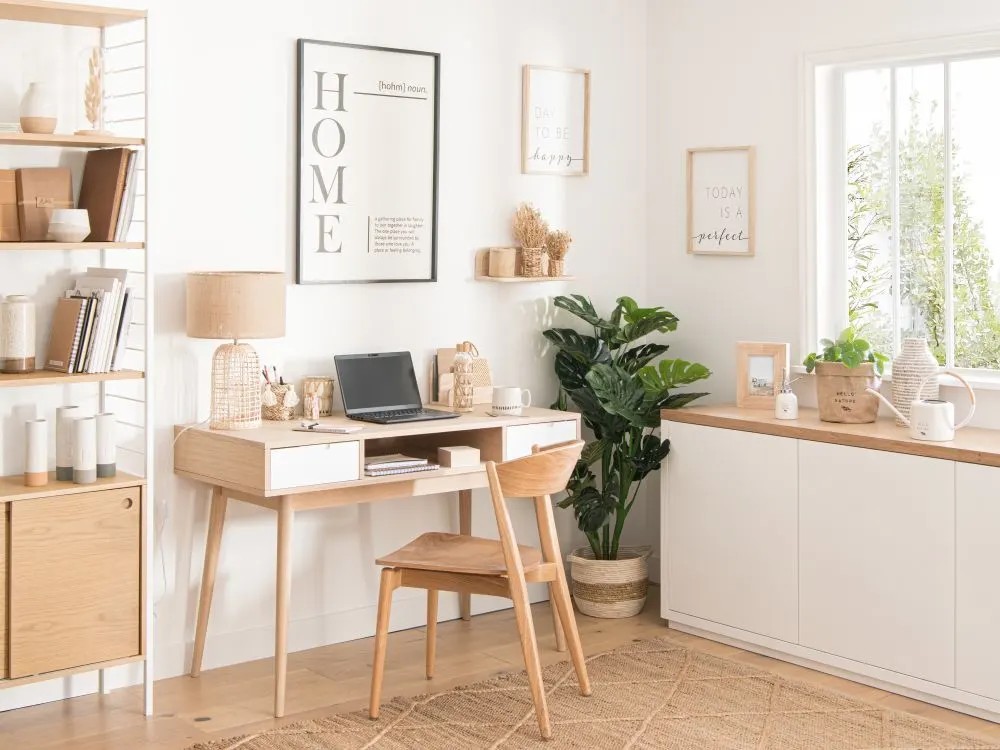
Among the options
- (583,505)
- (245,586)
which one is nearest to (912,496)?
(583,505)

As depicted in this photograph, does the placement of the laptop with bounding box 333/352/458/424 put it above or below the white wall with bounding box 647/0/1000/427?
below

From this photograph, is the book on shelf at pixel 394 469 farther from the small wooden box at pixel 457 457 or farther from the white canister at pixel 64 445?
the white canister at pixel 64 445

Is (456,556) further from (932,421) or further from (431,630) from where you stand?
(932,421)

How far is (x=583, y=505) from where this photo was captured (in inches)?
179

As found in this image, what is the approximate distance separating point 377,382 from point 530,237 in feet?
2.77

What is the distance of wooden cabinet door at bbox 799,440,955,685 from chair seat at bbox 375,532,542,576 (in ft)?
3.09

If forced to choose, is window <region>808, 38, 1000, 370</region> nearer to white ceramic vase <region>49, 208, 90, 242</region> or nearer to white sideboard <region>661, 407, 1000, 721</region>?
white sideboard <region>661, 407, 1000, 721</region>

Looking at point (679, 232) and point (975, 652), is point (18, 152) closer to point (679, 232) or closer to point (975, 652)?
point (679, 232)

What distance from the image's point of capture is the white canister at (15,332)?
133 inches

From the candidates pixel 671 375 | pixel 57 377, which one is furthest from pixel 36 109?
pixel 671 375

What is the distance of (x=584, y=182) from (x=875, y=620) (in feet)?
6.61

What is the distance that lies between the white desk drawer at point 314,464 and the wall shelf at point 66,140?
938 mm

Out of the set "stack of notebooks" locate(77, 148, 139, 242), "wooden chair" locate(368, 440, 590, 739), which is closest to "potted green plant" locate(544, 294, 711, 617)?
"wooden chair" locate(368, 440, 590, 739)

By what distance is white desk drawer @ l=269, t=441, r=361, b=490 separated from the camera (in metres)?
3.51
